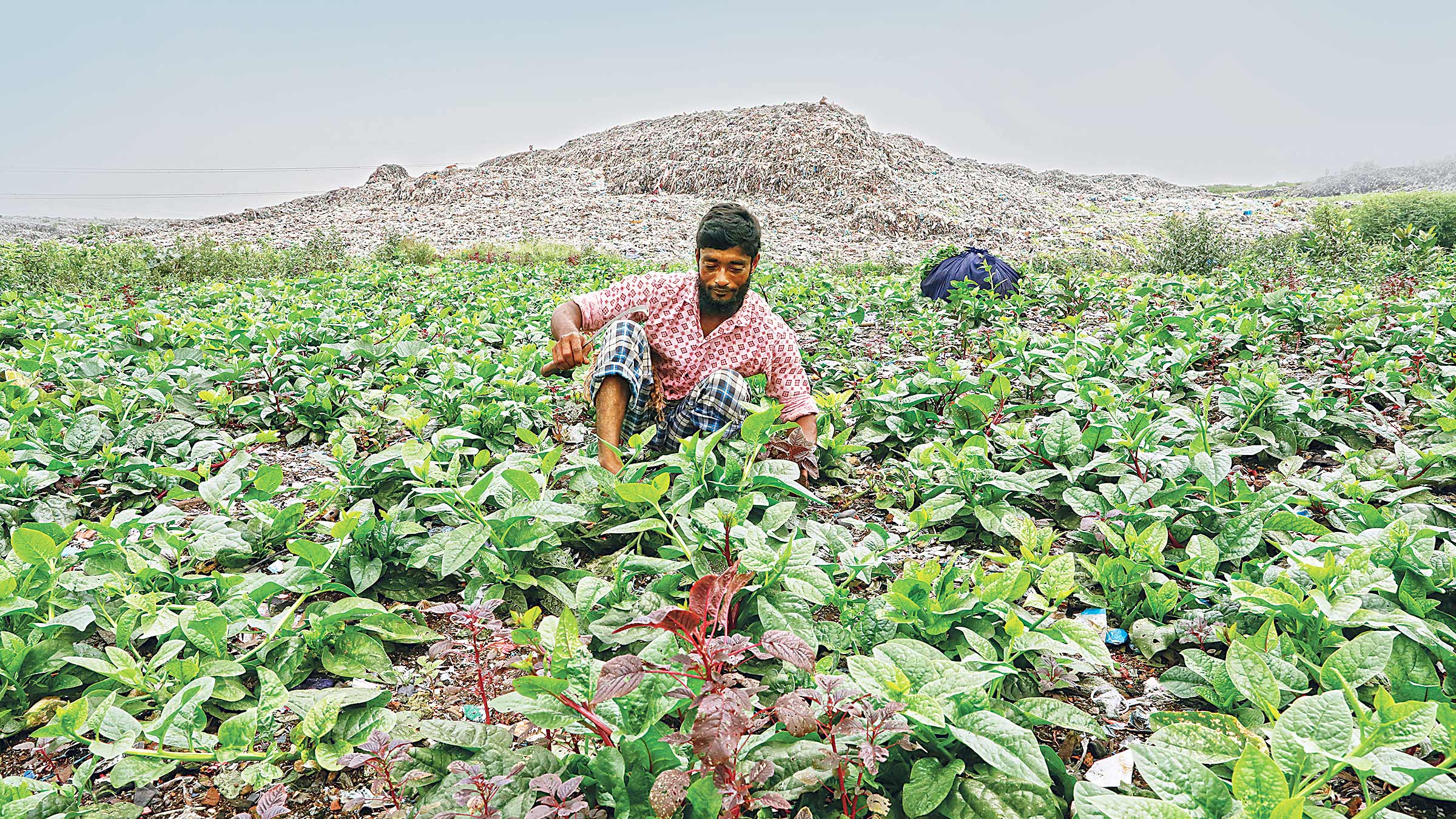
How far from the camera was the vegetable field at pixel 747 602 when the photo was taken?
46.3 inches

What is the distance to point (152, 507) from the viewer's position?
2.60 metres

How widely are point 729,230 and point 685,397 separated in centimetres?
64

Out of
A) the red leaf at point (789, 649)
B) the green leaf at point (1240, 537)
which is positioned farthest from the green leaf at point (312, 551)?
the green leaf at point (1240, 537)

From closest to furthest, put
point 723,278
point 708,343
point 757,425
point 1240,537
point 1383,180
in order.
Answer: point 1240,537 → point 757,425 → point 723,278 → point 708,343 → point 1383,180

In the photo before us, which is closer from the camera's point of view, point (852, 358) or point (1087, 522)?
point (1087, 522)

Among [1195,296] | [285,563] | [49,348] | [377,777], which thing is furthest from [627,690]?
[1195,296]

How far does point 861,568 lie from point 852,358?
298 centimetres

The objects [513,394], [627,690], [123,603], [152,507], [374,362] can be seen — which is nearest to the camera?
[627,690]

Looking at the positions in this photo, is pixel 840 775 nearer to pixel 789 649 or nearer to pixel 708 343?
pixel 789 649

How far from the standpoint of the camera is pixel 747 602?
165cm

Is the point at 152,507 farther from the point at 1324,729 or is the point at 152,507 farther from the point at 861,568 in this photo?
the point at 1324,729

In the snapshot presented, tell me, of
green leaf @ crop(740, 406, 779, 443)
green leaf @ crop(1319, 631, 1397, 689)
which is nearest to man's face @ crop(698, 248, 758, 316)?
green leaf @ crop(740, 406, 779, 443)

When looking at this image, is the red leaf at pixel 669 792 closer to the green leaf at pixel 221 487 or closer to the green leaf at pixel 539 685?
the green leaf at pixel 539 685

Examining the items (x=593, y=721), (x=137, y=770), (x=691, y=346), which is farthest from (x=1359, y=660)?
(x=137, y=770)
